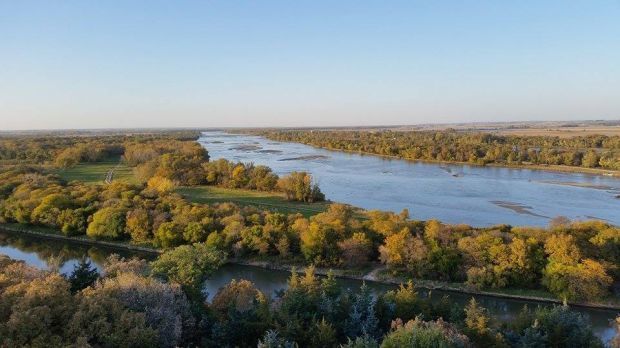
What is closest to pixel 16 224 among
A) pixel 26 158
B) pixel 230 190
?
pixel 230 190

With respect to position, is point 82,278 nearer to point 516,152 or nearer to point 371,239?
point 371,239

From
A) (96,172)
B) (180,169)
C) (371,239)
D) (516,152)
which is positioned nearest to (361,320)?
(371,239)

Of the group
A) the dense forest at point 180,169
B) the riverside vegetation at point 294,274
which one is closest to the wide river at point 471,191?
the dense forest at point 180,169

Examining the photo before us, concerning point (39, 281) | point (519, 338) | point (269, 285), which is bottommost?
point (269, 285)

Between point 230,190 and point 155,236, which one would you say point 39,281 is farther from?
point 230,190

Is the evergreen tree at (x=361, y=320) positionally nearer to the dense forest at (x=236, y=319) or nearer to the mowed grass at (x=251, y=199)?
the dense forest at (x=236, y=319)

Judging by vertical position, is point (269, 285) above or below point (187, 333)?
below
